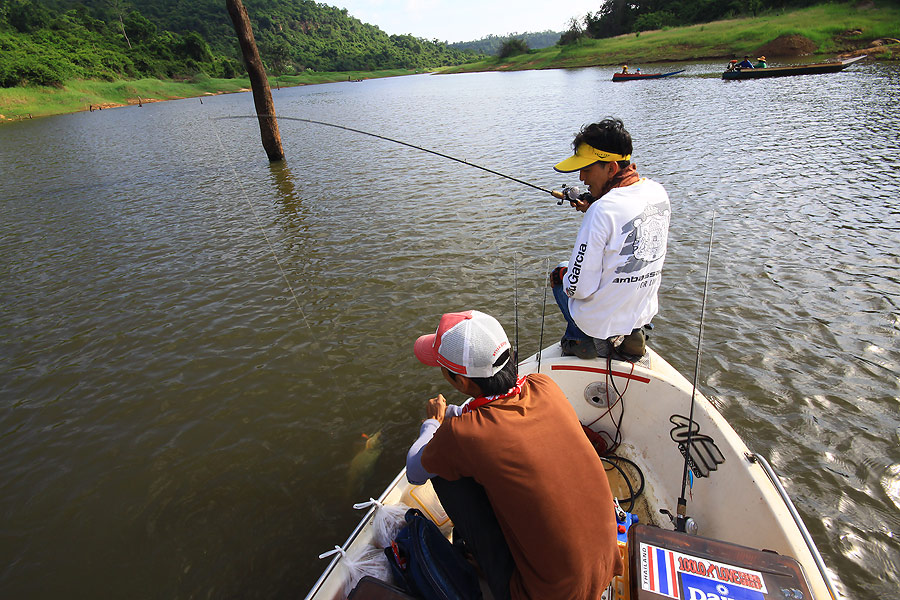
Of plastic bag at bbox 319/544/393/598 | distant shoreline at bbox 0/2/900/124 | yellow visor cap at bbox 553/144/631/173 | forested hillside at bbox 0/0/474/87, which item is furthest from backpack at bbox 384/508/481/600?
forested hillside at bbox 0/0/474/87

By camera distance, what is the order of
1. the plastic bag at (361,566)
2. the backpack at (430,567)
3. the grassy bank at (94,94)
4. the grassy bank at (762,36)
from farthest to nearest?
1. the grassy bank at (94,94)
2. the grassy bank at (762,36)
3. the plastic bag at (361,566)
4. the backpack at (430,567)

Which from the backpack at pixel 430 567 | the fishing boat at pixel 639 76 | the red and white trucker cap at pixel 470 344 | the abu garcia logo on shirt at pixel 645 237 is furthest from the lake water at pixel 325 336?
the fishing boat at pixel 639 76

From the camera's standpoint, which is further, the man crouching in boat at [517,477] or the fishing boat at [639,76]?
the fishing boat at [639,76]

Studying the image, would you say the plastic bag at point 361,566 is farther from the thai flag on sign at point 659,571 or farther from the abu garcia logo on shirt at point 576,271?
the abu garcia logo on shirt at point 576,271

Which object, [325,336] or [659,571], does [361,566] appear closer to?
[659,571]

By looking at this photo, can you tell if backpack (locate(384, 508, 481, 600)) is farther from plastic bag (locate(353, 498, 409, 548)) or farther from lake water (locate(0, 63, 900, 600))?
lake water (locate(0, 63, 900, 600))

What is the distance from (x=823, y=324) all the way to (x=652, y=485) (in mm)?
3866

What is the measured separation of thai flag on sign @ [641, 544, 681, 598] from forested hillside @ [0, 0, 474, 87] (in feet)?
206

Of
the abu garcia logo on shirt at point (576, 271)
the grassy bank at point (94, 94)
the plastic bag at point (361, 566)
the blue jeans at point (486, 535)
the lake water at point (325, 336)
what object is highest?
the grassy bank at point (94, 94)

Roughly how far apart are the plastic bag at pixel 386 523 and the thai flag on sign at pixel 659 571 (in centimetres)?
132

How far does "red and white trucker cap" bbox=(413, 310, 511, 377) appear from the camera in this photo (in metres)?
1.82

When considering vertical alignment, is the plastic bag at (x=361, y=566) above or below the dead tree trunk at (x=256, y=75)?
below

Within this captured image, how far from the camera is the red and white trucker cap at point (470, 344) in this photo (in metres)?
1.82

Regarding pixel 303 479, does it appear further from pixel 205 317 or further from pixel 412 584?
pixel 205 317
